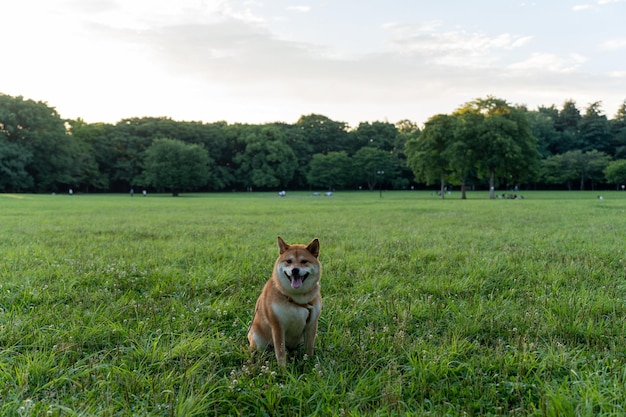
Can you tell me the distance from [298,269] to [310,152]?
9594cm

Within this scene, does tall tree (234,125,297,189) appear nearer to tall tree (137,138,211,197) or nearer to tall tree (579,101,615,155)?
tall tree (137,138,211,197)

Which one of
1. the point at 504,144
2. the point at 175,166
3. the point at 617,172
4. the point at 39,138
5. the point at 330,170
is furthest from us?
the point at 330,170

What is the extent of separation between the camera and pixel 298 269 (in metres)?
3.17

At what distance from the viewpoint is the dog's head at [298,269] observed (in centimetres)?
320

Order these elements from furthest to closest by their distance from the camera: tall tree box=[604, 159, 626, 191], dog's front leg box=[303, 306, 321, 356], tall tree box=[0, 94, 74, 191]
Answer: tall tree box=[604, 159, 626, 191] → tall tree box=[0, 94, 74, 191] → dog's front leg box=[303, 306, 321, 356]

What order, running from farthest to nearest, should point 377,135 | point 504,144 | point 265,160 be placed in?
1. point 377,135
2. point 265,160
3. point 504,144

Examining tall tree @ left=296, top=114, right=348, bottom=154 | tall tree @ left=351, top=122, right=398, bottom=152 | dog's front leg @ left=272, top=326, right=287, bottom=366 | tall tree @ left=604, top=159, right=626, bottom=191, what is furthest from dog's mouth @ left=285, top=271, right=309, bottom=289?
tall tree @ left=296, top=114, right=348, bottom=154

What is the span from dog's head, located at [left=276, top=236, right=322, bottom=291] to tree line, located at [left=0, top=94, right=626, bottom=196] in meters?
48.6

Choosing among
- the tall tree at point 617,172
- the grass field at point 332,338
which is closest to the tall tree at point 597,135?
the tall tree at point 617,172

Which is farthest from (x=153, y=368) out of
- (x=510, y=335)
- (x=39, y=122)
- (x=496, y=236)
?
(x=39, y=122)

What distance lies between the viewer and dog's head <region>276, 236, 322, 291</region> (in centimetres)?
320

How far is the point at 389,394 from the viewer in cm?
280

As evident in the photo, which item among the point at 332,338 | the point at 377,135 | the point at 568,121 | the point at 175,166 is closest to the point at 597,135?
the point at 568,121

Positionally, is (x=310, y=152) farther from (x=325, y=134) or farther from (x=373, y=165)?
(x=373, y=165)
